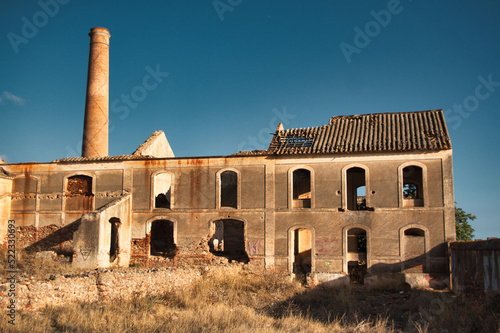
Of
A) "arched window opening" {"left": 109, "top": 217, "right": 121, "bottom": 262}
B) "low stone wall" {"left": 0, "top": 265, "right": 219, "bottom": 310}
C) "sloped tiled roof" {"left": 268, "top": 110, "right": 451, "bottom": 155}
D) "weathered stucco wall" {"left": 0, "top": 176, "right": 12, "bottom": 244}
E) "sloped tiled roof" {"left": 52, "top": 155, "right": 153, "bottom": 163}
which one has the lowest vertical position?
"low stone wall" {"left": 0, "top": 265, "right": 219, "bottom": 310}

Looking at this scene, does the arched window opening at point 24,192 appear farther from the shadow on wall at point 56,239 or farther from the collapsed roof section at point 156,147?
the collapsed roof section at point 156,147

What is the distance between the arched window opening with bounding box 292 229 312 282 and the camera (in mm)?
21766

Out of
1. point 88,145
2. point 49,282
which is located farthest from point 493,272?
point 88,145

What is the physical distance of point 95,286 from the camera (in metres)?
13.8

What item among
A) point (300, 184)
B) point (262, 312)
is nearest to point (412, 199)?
point (300, 184)

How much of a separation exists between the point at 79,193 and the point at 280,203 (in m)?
10.3

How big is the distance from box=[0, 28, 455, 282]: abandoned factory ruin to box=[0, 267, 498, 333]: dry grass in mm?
2202

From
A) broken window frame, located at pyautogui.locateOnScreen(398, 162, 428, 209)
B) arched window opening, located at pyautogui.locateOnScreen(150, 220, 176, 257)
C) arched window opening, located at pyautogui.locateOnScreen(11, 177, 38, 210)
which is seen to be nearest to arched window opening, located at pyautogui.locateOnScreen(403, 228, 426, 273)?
broken window frame, located at pyautogui.locateOnScreen(398, 162, 428, 209)

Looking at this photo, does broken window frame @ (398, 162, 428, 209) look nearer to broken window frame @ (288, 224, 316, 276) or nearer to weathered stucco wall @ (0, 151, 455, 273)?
weathered stucco wall @ (0, 151, 455, 273)

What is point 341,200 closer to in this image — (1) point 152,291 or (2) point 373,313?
(2) point 373,313

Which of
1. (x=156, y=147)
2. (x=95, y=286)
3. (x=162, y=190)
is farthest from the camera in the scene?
(x=156, y=147)

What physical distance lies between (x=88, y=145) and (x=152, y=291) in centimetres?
1699

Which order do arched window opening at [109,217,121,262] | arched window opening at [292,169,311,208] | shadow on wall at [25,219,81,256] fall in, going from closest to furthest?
arched window opening at [109,217,121,262] < shadow on wall at [25,219,81,256] < arched window opening at [292,169,311,208]

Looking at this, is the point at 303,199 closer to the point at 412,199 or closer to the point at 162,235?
the point at 412,199
